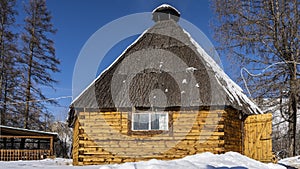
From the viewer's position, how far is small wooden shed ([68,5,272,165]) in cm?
1037

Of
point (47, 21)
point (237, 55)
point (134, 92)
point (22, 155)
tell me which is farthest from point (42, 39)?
point (134, 92)

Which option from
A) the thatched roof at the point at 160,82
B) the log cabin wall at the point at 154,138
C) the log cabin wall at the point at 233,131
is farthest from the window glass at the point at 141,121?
the log cabin wall at the point at 233,131

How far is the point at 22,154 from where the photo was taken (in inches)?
770

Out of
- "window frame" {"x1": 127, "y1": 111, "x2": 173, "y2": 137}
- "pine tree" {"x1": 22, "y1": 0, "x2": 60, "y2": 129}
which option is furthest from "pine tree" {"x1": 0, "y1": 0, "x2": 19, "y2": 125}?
"window frame" {"x1": 127, "y1": 111, "x2": 173, "y2": 137}

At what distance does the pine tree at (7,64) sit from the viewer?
895 inches

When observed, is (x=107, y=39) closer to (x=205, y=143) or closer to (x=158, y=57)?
(x=158, y=57)

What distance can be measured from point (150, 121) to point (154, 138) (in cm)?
56

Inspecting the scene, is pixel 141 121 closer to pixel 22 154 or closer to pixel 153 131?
pixel 153 131

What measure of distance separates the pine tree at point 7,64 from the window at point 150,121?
15102 millimetres

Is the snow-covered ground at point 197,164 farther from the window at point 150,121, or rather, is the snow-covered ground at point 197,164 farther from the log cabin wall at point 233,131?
the window at point 150,121

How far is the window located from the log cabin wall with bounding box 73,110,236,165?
18 centimetres

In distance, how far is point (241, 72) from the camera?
16.5 meters

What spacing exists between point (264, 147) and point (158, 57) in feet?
15.9

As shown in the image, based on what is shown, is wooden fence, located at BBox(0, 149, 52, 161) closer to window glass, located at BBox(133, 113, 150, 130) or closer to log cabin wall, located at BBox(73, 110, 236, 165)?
log cabin wall, located at BBox(73, 110, 236, 165)
